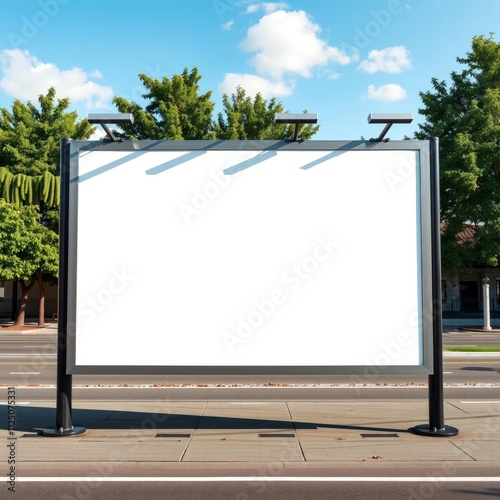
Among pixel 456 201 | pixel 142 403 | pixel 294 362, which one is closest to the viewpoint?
pixel 294 362

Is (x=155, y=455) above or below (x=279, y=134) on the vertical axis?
below

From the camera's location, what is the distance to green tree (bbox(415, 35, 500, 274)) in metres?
34.5

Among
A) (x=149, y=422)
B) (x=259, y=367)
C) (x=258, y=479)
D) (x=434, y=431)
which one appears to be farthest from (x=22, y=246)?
(x=258, y=479)

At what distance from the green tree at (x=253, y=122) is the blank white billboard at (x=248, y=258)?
31.4 metres

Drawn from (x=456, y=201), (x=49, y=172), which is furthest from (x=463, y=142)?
(x=49, y=172)

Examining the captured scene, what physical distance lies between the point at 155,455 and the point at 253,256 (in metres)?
3.22

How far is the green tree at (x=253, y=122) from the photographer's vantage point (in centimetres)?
4075

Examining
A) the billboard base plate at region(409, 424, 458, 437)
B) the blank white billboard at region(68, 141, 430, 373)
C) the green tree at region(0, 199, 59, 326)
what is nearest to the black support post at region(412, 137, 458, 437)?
the billboard base plate at region(409, 424, 458, 437)

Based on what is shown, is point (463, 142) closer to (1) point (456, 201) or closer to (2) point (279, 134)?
(1) point (456, 201)

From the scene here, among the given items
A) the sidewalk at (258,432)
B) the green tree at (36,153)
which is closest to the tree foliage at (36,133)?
the green tree at (36,153)

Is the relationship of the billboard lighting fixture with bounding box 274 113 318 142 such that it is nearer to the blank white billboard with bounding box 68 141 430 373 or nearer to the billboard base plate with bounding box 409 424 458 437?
the blank white billboard with bounding box 68 141 430 373

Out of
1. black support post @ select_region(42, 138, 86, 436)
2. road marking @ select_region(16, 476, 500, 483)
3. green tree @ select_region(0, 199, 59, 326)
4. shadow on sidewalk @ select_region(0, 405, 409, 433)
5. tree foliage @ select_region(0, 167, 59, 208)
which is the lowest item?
shadow on sidewalk @ select_region(0, 405, 409, 433)

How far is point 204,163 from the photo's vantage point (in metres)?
8.92

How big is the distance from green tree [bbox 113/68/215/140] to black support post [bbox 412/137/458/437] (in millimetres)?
32629
